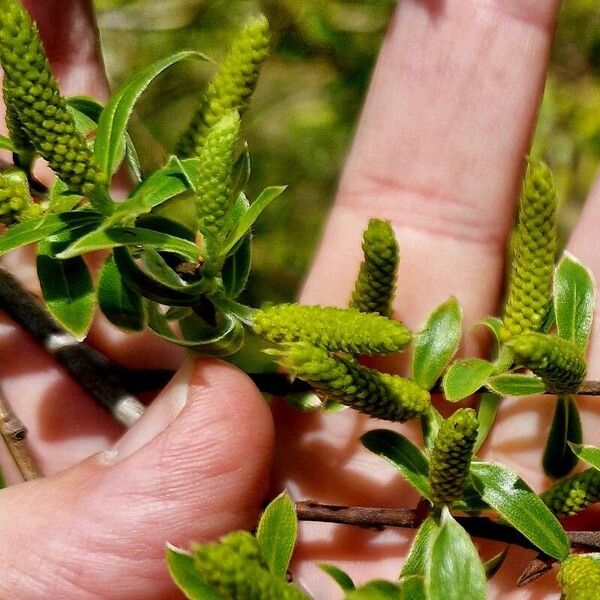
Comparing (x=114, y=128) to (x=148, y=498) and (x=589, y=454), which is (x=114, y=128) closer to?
(x=148, y=498)

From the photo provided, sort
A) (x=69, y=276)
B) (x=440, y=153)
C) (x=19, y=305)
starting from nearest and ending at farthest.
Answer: (x=69, y=276)
(x=19, y=305)
(x=440, y=153)

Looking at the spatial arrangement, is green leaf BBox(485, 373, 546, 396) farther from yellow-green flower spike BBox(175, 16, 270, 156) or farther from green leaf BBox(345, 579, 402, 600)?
yellow-green flower spike BBox(175, 16, 270, 156)

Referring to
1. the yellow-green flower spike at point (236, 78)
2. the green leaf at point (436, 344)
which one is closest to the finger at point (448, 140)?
the green leaf at point (436, 344)

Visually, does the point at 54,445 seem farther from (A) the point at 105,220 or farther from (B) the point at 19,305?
(A) the point at 105,220

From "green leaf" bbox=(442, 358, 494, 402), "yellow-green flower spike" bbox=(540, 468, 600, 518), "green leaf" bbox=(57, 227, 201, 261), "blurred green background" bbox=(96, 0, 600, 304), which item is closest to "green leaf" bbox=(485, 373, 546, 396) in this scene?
"green leaf" bbox=(442, 358, 494, 402)

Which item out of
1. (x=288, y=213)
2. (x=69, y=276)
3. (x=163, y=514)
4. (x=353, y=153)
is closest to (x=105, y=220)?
(x=69, y=276)

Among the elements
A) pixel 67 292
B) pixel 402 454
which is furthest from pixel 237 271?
pixel 402 454
